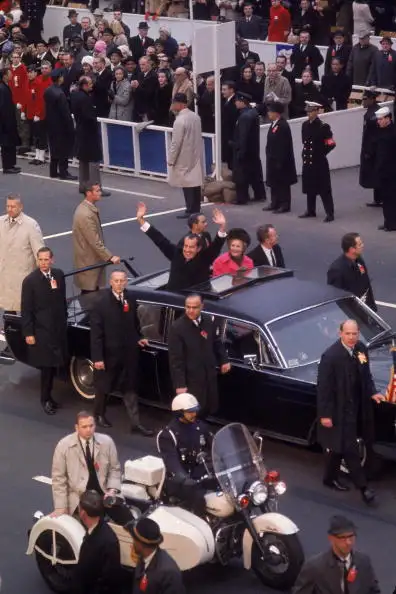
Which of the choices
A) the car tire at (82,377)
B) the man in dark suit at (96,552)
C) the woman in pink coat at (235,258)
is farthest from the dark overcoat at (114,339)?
the man in dark suit at (96,552)

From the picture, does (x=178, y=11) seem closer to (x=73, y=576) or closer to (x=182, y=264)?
(x=182, y=264)

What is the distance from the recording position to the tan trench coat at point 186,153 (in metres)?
21.2

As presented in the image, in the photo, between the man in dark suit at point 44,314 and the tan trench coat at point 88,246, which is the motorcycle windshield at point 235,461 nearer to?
the man in dark suit at point 44,314

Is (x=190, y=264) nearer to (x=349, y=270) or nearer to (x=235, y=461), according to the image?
(x=349, y=270)

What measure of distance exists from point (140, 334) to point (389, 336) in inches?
91.8

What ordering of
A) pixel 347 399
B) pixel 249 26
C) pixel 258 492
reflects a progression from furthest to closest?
pixel 249 26, pixel 347 399, pixel 258 492

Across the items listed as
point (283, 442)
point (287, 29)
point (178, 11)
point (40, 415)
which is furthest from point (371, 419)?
point (178, 11)

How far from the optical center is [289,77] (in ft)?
87.3

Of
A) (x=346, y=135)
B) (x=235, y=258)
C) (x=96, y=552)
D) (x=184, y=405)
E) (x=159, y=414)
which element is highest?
(x=184, y=405)

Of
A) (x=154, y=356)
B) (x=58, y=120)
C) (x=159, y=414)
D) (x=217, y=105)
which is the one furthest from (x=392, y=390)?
(x=58, y=120)

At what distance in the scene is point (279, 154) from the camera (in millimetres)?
21266

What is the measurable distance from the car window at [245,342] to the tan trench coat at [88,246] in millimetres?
2881

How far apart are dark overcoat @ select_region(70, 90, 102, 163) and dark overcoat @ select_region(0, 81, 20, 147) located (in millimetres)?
1882

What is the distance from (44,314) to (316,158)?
26.2 ft
